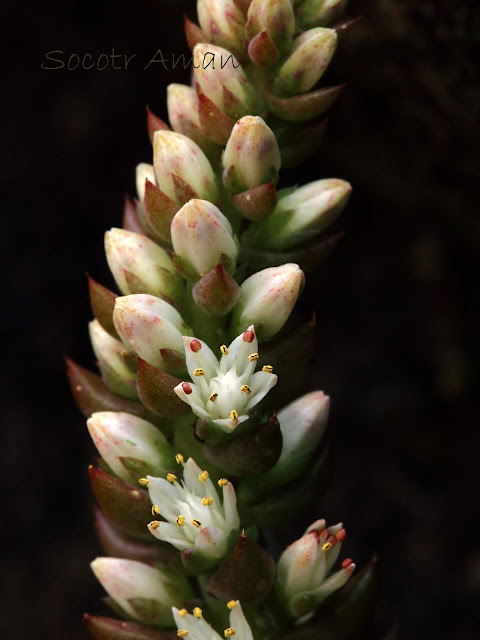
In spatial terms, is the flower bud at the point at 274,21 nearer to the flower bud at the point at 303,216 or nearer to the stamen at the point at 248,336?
the flower bud at the point at 303,216

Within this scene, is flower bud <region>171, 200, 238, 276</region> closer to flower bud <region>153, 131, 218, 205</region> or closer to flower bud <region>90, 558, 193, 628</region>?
flower bud <region>153, 131, 218, 205</region>

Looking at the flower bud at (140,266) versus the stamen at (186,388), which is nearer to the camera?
the stamen at (186,388)

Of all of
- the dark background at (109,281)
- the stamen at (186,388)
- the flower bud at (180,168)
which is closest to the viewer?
the stamen at (186,388)

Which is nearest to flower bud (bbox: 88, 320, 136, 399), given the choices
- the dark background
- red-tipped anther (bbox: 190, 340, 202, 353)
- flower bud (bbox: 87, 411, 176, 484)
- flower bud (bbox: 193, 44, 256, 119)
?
flower bud (bbox: 87, 411, 176, 484)

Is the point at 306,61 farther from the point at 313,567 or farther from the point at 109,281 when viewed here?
the point at 109,281

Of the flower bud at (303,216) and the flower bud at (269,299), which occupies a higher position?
the flower bud at (303,216)

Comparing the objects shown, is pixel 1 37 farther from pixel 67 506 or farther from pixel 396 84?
pixel 67 506

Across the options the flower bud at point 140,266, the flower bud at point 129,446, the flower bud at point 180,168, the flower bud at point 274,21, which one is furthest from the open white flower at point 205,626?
the flower bud at point 274,21

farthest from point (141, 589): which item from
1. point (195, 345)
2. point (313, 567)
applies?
point (195, 345)
